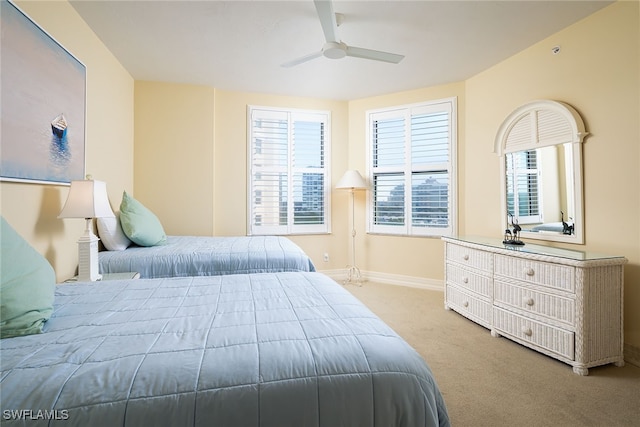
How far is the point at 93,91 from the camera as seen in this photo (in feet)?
8.27

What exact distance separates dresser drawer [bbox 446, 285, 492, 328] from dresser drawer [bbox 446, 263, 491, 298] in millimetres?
68

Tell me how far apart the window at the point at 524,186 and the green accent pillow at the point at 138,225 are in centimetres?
368

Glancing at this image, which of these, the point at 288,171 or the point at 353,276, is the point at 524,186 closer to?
the point at 353,276

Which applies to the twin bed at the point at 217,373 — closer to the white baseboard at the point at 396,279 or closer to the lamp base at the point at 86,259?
the lamp base at the point at 86,259

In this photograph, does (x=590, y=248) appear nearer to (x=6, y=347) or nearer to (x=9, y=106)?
(x=6, y=347)

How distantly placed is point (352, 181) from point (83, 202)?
2908 mm

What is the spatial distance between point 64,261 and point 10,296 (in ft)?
4.40

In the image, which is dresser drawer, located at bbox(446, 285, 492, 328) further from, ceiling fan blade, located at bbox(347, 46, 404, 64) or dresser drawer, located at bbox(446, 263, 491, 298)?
ceiling fan blade, located at bbox(347, 46, 404, 64)

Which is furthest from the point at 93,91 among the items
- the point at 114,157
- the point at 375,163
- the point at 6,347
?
the point at 375,163

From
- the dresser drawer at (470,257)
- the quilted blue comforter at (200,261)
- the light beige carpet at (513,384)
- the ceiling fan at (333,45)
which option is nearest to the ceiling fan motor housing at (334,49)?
the ceiling fan at (333,45)

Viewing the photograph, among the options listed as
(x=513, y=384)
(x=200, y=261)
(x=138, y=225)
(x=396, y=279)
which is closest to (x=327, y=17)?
(x=200, y=261)

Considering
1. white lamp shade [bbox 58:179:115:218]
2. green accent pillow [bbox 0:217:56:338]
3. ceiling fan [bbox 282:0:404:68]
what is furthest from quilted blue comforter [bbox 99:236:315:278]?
ceiling fan [bbox 282:0:404:68]

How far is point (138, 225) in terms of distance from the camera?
2578mm

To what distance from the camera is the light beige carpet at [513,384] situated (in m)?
1.56
